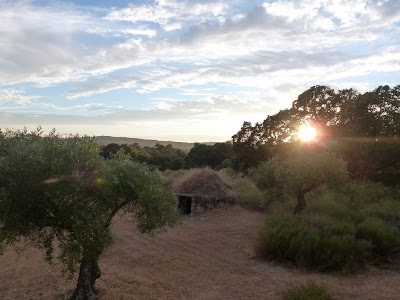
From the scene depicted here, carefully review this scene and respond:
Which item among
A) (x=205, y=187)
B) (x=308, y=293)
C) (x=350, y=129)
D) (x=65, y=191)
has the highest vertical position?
(x=350, y=129)

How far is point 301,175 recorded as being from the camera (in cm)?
1424

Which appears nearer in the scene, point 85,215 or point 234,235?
point 85,215

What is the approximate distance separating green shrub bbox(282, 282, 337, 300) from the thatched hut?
35.2 feet

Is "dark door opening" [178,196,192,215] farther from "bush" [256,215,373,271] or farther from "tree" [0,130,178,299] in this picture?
"tree" [0,130,178,299]

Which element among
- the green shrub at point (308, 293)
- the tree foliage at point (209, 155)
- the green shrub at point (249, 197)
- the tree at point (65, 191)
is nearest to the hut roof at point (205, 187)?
the green shrub at point (249, 197)

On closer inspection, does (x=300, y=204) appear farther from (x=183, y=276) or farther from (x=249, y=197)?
(x=183, y=276)

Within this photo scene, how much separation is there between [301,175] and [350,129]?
1015 cm

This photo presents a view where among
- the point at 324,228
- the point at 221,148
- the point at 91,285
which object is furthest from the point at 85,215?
the point at 221,148

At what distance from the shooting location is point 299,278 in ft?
31.7

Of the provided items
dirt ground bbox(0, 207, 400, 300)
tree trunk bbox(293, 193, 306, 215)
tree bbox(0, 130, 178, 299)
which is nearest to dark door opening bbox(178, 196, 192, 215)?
dirt ground bbox(0, 207, 400, 300)

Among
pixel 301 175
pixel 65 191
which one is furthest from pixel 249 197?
pixel 65 191

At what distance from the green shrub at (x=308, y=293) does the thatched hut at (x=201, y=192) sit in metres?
10.7

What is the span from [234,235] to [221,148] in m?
31.2

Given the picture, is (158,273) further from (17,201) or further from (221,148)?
(221,148)
